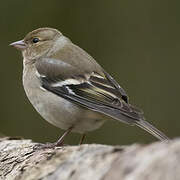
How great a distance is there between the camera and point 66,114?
4.60m

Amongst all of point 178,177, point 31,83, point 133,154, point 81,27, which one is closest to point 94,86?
point 31,83

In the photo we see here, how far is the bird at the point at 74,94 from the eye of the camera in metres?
4.39

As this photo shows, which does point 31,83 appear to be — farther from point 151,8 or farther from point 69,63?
point 151,8

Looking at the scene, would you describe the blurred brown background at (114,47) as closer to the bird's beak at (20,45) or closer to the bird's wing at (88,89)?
the bird's beak at (20,45)

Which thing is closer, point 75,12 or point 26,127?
point 26,127

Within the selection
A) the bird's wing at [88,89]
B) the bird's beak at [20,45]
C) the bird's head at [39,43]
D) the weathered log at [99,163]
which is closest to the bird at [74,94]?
the bird's wing at [88,89]

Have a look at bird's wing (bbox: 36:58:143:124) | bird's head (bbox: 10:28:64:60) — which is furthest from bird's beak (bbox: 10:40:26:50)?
bird's wing (bbox: 36:58:143:124)

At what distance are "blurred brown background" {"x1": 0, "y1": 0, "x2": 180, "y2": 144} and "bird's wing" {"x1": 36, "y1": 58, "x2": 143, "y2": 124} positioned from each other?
3697mm

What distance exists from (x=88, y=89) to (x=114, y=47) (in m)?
4.51

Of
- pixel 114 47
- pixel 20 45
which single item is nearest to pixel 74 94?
pixel 20 45

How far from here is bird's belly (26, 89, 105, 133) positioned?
15.0 ft

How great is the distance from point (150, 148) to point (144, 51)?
22.2ft

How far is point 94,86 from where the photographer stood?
185 inches

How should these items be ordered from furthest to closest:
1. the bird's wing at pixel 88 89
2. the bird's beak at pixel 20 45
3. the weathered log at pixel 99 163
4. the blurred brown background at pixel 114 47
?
the blurred brown background at pixel 114 47 < the bird's beak at pixel 20 45 < the bird's wing at pixel 88 89 < the weathered log at pixel 99 163
